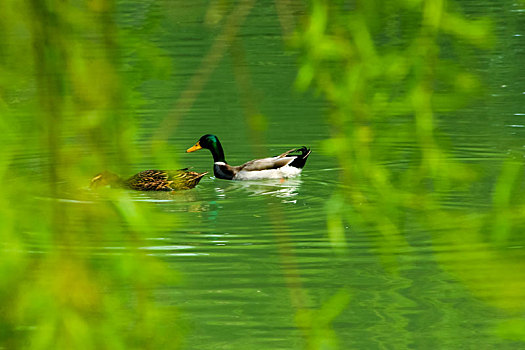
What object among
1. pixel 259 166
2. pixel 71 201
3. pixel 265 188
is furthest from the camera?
pixel 259 166

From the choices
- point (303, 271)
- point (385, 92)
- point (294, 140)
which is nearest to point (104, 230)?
point (385, 92)

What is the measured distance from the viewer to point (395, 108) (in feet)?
5.47

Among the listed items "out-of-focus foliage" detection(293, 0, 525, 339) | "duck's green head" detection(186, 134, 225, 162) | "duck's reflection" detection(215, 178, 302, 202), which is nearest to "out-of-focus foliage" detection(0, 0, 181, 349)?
"out-of-focus foliage" detection(293, 0, 525, 339)

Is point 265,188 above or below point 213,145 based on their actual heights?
below

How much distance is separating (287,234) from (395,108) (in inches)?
19.5

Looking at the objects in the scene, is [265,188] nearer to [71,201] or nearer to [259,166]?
[259,166]

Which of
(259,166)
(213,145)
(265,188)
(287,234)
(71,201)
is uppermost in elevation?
(71,201)

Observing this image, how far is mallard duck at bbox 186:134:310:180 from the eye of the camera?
8102 mm

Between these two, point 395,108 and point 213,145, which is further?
point 213,145

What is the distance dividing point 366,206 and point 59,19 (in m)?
0.58

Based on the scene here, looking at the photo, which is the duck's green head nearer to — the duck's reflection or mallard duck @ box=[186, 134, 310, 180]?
mallard duck @ box=[186, 134, 310, 180]

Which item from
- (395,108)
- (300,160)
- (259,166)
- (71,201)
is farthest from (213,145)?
Answer: (395,108)

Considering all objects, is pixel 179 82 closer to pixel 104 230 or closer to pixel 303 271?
pixel 303 271

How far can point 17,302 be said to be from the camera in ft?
5.60
